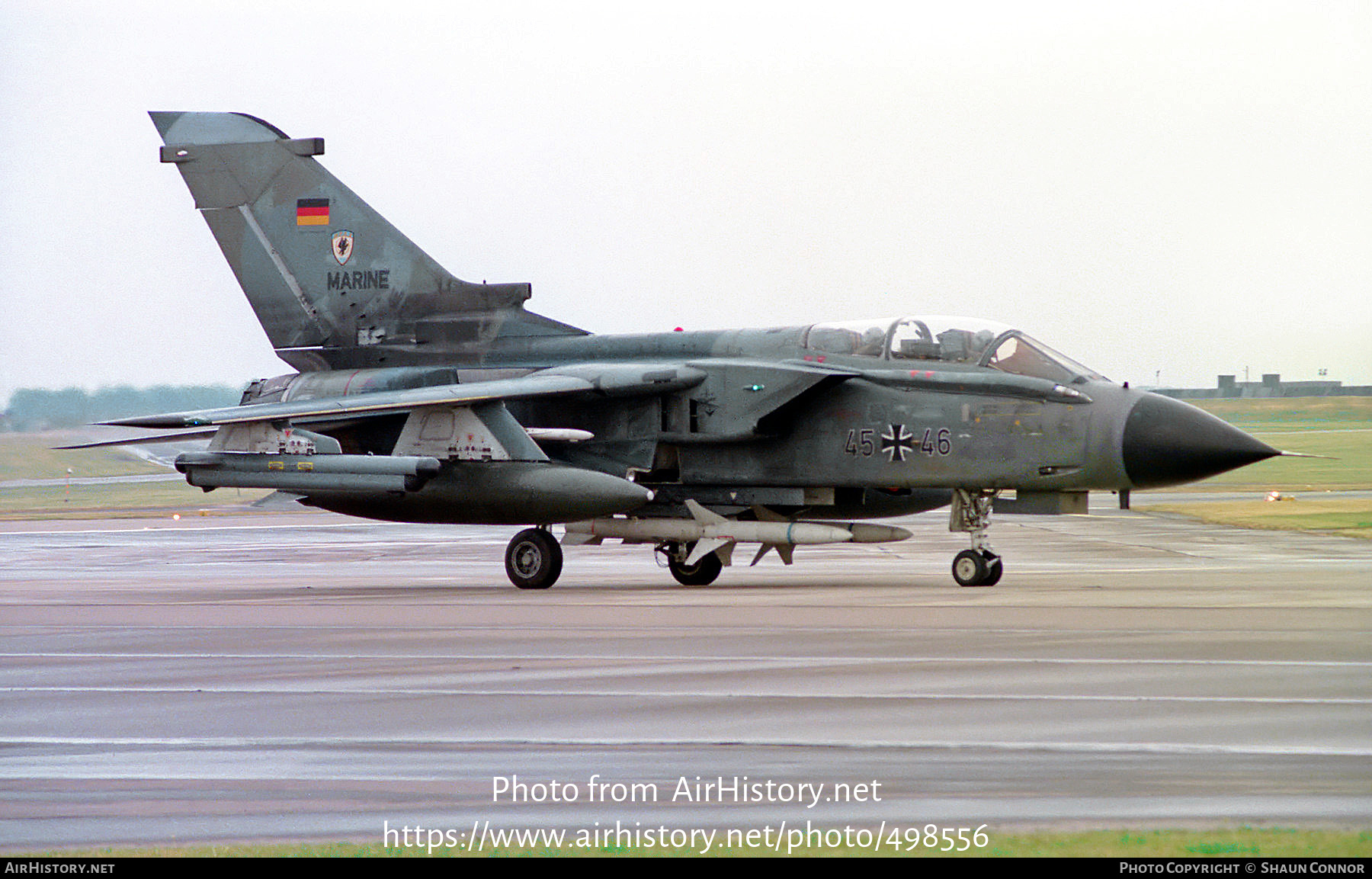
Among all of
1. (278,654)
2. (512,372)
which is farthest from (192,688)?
(512,372)

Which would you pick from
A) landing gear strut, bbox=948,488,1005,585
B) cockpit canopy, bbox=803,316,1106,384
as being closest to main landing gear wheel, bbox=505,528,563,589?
cockpit canopy, bbox=803,316,1106,384

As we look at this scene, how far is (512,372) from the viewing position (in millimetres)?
17922

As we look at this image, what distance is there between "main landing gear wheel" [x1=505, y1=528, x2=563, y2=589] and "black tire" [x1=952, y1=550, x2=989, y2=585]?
4149mm

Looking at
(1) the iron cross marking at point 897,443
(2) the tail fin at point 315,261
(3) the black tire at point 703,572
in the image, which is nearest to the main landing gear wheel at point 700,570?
(3) the black tire at point 703,572

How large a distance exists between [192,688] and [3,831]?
11.1 ft

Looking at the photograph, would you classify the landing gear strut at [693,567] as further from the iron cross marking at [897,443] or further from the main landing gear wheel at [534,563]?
the iron cross marking at [897,443]

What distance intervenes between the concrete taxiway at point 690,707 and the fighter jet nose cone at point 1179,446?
1.07 m

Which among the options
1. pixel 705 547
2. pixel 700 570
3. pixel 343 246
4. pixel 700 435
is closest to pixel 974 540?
pixel 705 547

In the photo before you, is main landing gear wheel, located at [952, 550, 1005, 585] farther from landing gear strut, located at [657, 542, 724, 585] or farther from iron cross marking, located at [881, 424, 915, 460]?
landing gear strut, located at [657, 542, 724, 585]

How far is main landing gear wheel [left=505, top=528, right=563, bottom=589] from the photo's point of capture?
16.6 m

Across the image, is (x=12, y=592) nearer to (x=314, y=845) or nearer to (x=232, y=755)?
(x=232, y=755)

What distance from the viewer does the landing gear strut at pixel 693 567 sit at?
17.1 m

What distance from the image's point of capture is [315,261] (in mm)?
19297

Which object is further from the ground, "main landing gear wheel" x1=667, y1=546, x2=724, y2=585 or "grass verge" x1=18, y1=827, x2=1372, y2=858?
"grass verge" x1=18, y1=827, x2=1372, y2=858
